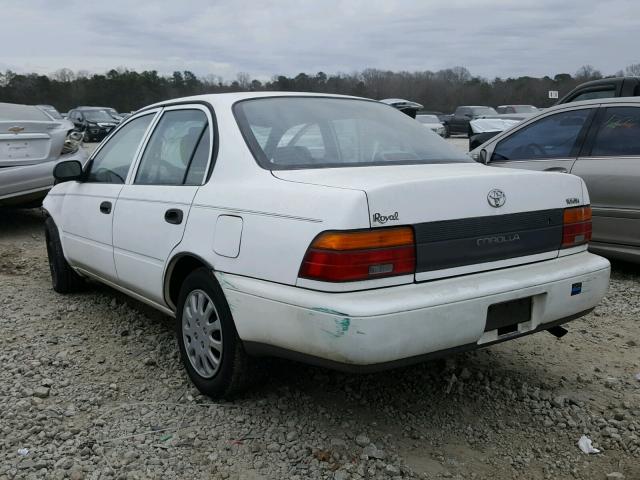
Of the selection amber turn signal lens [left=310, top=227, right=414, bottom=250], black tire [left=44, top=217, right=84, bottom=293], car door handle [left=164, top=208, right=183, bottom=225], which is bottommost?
black tire [left=44, top=217, right=84, bottom=293]

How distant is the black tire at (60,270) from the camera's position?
5020 millimetres

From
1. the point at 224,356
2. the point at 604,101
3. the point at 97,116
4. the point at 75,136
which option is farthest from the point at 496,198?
the point at 97,116

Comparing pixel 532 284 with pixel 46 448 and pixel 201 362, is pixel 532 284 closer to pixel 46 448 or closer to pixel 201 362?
pixel 201 362

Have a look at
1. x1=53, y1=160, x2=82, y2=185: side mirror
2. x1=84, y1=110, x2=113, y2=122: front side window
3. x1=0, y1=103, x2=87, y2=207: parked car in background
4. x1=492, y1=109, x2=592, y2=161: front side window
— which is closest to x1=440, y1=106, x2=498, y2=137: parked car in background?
x1=84, y1=110, x2=113, y2=122: front side window

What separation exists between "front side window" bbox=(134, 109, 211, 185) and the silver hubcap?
0.63 metres

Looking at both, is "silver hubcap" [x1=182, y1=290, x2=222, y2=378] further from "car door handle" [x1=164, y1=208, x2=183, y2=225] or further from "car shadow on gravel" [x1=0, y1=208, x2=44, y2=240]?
"car shadow on gravel" [x1=0, y1=208, x2=44, y2=240]

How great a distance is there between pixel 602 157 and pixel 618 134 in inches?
9.1

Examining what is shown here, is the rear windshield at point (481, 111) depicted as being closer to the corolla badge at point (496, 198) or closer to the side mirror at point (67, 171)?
the side mirror at point (67, 171)

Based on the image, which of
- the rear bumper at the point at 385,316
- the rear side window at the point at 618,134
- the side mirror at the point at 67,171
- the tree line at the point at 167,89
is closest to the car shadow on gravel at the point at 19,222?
the side mirror at the point at 67,171

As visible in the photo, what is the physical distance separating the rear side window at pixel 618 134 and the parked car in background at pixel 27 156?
5.44m

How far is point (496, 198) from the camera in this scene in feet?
9.25

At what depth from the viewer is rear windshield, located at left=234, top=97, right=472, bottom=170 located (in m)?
3.16

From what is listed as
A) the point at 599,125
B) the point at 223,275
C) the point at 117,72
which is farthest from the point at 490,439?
the point at 117,72

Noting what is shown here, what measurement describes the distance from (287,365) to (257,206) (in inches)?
44.9
